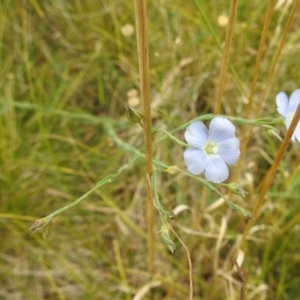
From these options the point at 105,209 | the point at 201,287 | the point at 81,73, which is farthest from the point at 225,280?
the point at 81,73

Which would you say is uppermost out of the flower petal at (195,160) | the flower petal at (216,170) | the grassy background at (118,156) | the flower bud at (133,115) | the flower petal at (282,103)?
the flower bud at (133,115)

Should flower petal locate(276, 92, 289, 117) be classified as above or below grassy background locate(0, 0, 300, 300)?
above

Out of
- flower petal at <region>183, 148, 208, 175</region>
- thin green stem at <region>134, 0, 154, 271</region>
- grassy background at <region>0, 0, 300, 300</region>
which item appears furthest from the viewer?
grassy background at <region>0, 0, 300, 300</region>

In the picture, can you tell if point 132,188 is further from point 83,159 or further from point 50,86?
point 50,86

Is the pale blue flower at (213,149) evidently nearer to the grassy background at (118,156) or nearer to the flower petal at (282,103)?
the flower petal at (282,103)

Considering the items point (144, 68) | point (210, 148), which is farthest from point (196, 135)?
point (144, 68)

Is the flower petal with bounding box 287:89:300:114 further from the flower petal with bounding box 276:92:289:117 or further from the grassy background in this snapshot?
the grassy background

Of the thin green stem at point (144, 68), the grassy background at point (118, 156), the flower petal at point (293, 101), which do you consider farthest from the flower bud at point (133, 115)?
the grassy background at point (118, 156)

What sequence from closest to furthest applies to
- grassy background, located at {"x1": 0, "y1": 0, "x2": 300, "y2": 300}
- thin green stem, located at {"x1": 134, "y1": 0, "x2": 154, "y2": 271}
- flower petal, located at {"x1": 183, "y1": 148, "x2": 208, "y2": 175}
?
thin green stem, located at {"x1": 134, "y1": 0, "x2": 154, "y2": 271}, flower petal, located at {"x1": 183, "y1": 148, "x2": 208, "y2": 175}, grassy background, located at {"x1": 0, "y1": 0, "x2": 300, "y2": 300}

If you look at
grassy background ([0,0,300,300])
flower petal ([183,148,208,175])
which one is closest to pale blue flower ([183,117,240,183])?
flower petal ([183,148,208,175])

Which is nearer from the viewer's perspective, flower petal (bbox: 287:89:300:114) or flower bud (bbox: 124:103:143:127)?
flower bud (bbox: 124:103:143:127)
